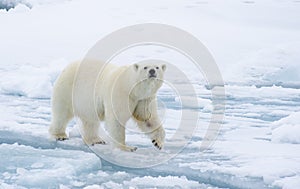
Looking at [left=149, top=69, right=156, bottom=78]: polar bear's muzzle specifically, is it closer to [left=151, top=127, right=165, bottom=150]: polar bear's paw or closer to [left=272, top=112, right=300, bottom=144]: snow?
[left=151, top=127, right=165, bottom=150]: polar bear's paw

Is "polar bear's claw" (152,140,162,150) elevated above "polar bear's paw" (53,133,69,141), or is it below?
above

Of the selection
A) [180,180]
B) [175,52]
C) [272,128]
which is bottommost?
[180,180]

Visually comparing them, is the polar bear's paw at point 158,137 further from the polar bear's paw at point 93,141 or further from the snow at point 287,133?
the snow at point 287,133

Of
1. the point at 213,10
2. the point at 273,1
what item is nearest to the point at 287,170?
the point at 213,10

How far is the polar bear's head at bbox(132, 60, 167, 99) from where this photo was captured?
3986 mm

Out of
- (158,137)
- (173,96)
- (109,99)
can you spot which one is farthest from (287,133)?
(173,96)

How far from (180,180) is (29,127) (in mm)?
1683

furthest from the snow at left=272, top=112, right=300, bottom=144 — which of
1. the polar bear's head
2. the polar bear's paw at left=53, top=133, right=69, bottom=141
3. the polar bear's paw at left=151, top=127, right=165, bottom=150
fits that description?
the polar bear's paw at left=53, top=133, right=69, bottom=141

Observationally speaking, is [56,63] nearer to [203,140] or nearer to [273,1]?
[203,140]

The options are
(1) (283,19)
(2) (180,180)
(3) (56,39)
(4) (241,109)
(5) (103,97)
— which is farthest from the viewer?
(1) (283,19)

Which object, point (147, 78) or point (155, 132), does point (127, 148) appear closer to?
point (155, 132)

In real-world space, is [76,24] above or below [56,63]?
above

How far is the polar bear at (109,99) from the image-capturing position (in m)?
4.08

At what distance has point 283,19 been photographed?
30.3 ft
